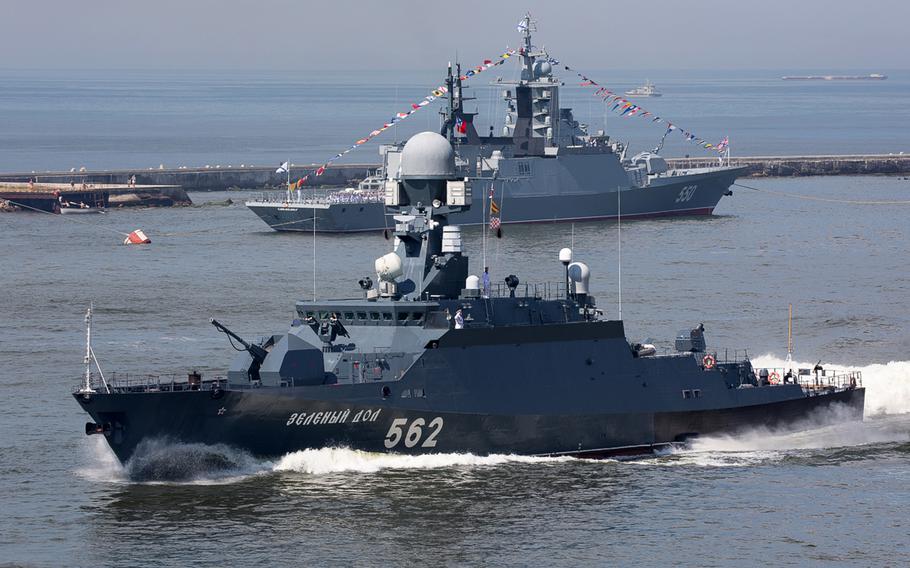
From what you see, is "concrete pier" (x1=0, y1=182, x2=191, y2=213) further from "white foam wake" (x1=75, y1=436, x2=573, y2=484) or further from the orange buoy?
"white foam wake" (x1=75, y1=436, x2=573, y2=484)

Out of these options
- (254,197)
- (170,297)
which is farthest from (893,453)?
(254,197)

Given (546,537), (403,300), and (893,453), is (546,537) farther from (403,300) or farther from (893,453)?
(893,453)

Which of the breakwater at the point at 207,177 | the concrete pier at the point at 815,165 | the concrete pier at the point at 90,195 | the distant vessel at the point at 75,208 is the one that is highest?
the concrete pier at the point at 815,165

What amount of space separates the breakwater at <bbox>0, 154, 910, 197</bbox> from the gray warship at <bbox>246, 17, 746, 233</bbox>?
11.3 m

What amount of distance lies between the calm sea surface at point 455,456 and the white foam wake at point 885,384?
0.07m

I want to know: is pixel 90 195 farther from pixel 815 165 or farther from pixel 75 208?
pixel 815 165

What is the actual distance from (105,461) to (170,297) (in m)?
22.4

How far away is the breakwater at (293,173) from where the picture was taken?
97.1 m

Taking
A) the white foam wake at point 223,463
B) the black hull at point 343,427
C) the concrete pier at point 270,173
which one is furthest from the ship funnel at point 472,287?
the concrete pier at point 270,173

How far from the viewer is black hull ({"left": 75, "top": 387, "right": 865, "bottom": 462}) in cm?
2655

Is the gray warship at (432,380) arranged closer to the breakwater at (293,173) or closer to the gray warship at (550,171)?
the gray warship at (550,171)

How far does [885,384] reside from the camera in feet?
124

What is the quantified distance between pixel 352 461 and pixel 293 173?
253 ft

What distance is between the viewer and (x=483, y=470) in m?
28.5
